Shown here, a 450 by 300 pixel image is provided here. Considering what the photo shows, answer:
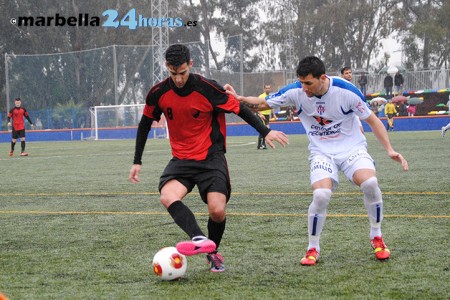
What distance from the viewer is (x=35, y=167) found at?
20.6m

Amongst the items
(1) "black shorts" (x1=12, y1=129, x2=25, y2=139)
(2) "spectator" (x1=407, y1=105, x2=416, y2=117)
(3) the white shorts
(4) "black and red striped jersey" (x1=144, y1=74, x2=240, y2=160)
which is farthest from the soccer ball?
(2) "spectator" (x1=407, y1=105, x2=416, y2=117)

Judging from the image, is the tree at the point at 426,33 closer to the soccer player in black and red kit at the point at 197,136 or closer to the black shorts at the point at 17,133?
the black shorts at the point at 17,133

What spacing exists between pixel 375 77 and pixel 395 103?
440 centimetres

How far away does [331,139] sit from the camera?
22.6 ft

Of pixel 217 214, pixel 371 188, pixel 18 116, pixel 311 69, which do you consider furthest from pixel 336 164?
pixel 18 116

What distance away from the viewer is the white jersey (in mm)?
6746

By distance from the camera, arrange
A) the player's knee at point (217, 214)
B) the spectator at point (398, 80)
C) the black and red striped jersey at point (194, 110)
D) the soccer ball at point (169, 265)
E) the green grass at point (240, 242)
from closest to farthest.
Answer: the green grass at point (240, 242)
the soccer ball at point (169, 265)
the player's knee at point (217, 214)
the black and red striped jersey at point (194, 110)
the spectator at point (398, 80)

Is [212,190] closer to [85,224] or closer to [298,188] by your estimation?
[85,224]

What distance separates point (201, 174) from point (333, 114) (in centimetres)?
116

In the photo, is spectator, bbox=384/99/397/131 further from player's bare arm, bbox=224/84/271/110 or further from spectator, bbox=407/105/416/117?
player's bare arm, bbox=224/84/271/110

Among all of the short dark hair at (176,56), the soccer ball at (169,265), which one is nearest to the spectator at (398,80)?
the short dark hair at (176,56)

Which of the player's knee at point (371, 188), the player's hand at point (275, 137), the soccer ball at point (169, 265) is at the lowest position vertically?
the soccer ball at point (169, 265)

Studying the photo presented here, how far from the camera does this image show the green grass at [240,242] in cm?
557

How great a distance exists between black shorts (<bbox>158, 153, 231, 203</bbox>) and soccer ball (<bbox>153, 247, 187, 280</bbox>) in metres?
0.66
